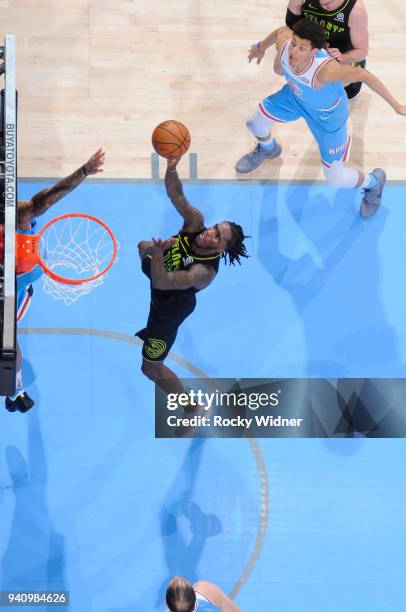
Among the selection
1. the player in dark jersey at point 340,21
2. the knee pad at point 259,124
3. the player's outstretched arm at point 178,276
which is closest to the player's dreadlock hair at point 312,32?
the player in dark jersey at point 340,21

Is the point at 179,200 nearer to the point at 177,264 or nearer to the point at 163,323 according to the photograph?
the point at 177,264

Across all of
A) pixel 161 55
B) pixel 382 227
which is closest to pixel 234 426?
pixel 382 227

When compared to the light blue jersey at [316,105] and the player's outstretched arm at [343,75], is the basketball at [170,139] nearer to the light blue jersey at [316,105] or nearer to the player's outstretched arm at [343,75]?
the light blue jersey at [316,105]

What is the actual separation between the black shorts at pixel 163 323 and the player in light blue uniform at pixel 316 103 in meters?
1.86

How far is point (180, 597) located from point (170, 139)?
3.57 meters

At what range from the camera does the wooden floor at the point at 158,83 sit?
28.4 ft

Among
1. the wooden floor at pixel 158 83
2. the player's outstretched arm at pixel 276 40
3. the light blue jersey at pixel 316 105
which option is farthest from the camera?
the wooden floor at pixel 158 83

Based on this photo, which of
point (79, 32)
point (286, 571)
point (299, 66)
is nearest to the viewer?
point (299, 66)

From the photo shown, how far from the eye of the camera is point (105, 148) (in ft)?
28.3

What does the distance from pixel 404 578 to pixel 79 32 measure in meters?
6.10

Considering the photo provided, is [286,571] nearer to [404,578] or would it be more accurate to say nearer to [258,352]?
[404,578]

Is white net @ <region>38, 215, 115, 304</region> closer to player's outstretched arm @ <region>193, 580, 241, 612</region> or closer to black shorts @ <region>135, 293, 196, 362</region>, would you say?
black shorts @ <region>135, 293, 196, 362</region>

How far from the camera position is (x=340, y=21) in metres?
7.55

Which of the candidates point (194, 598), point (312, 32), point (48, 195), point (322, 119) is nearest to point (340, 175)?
point (322, 119)
